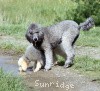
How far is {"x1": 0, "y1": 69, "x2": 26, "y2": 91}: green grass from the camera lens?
6930 millimetres

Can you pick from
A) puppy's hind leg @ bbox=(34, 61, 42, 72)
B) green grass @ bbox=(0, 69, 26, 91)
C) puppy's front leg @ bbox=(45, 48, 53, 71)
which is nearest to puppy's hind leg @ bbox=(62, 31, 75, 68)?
puppy's front leg @ bbox=(45, 48, 53, 71)

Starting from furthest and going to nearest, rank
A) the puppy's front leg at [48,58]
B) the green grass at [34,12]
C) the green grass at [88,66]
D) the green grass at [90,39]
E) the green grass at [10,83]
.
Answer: the green grass at [34,12]
the green grass at [90,39]
the puppy's front leg at [48,58]
the green grass at [88,66]
the green grass at [10,83]

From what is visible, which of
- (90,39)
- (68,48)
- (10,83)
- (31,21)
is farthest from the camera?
(31,21)

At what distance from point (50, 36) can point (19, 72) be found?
1.02m

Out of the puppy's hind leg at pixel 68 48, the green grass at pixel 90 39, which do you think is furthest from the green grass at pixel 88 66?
the green grass at pixel 90 39

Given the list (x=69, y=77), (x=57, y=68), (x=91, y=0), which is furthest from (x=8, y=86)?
(x=91, y=0)

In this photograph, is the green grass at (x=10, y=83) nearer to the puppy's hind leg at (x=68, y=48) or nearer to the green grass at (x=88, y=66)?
the green grass at (x=88, y=66)

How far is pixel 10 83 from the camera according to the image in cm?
720

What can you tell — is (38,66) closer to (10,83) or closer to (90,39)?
(10,83)

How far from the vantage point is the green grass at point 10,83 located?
6.93 meters

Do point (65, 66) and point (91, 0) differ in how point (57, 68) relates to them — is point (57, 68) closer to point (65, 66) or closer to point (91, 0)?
point (65, 66)

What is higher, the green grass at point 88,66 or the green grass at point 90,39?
the green grass at point 88,66

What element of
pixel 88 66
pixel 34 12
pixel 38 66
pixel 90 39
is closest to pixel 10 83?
pixel 38 66

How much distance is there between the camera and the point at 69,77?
342 inches
